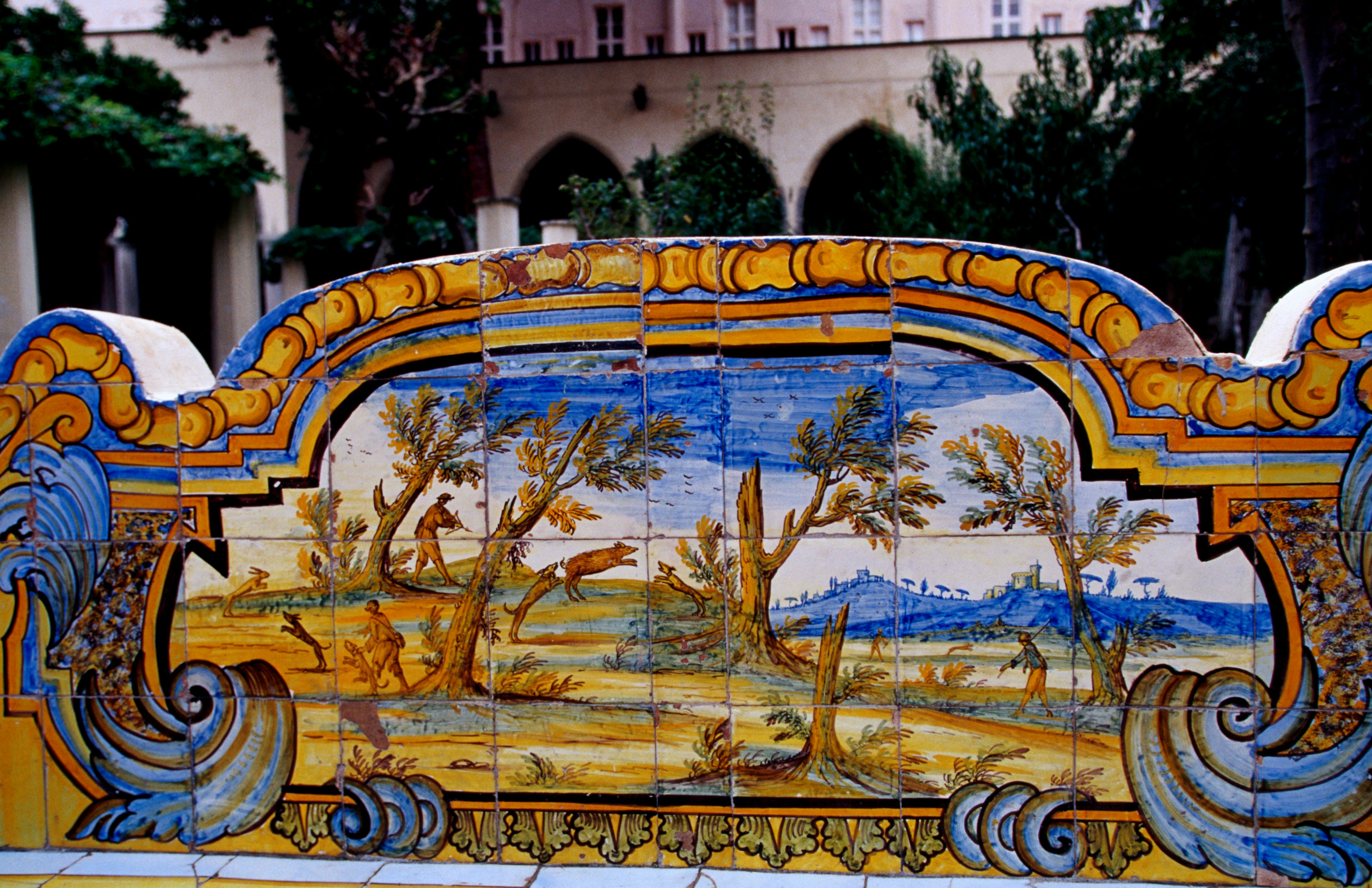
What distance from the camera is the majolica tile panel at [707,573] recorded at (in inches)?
132

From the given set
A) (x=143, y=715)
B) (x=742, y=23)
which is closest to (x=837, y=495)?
(x=143, y=715)

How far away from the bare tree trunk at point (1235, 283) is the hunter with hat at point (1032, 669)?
1480cm

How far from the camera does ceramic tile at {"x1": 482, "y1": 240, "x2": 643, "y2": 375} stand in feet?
11.6

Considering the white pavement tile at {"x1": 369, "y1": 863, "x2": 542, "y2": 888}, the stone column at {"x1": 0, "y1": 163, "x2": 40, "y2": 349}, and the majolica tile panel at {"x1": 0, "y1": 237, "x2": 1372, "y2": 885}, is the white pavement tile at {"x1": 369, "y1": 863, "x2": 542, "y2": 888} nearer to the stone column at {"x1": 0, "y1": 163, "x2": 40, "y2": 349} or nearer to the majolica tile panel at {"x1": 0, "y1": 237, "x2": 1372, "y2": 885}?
the majolica tile panel at {"x1": 0, "y1": 237, "x2": 1372, "y2": 885}

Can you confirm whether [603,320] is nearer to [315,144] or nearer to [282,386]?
[282,386]

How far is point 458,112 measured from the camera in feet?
48.4

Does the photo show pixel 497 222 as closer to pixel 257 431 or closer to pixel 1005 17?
pixel 257 431

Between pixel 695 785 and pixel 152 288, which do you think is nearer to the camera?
pixel 695 785

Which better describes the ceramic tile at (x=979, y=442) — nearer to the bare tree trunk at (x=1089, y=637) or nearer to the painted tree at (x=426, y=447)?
the bare tree trunk at (x=1089, y=637)

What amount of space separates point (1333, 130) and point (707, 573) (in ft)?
20.5

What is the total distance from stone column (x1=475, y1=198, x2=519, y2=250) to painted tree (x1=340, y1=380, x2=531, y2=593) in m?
8.11

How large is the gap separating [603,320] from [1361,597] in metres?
2.67

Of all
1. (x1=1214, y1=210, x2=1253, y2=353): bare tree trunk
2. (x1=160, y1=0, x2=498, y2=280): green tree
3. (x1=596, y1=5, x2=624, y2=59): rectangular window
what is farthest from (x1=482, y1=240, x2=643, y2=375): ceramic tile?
(x1=596, y1=5, x2=624, y2=59): rectangular window

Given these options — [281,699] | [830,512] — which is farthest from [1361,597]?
[281,699]
